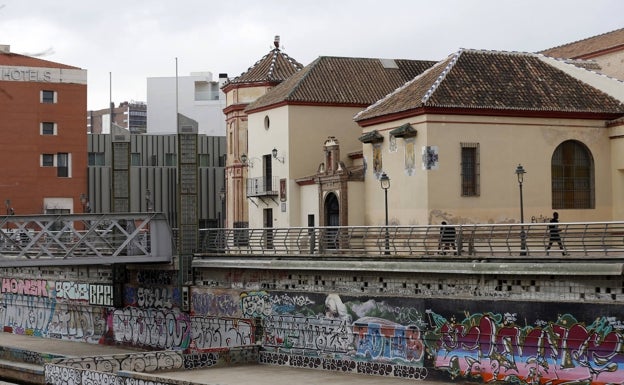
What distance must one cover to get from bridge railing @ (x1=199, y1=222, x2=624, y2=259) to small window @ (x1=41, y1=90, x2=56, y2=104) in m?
29.7

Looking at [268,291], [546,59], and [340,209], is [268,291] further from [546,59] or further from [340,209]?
[546,59]

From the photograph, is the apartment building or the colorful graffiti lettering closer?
the colorful graffiti lettering

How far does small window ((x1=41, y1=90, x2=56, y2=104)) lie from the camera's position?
7100 cm

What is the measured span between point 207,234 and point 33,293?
13.4 meters

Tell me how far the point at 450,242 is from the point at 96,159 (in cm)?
4914

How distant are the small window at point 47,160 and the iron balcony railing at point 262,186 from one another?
54.9 feet

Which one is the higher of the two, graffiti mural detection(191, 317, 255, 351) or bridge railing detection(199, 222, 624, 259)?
bridge railing detection(199, 222, 624, 259)

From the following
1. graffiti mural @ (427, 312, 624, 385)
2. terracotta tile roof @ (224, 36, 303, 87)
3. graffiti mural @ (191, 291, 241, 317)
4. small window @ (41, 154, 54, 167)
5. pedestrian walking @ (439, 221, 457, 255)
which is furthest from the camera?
small window @ (41, 154, 54, 167)

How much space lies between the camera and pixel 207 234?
4316 cm

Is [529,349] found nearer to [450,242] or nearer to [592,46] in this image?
[450,242]

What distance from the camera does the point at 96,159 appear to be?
79.4 m

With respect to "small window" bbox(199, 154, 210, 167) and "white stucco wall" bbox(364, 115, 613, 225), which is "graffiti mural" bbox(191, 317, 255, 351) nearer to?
"white stucco wall" bbox(364, 115, 613, 225)

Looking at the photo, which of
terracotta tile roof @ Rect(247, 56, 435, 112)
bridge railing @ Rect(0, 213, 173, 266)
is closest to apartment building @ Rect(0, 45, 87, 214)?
terracotta tile roof @ Rect(247, 56, 435, 112)

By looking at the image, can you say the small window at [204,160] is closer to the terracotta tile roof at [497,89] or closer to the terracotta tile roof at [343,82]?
the terracotta tile roof at [343,82]
